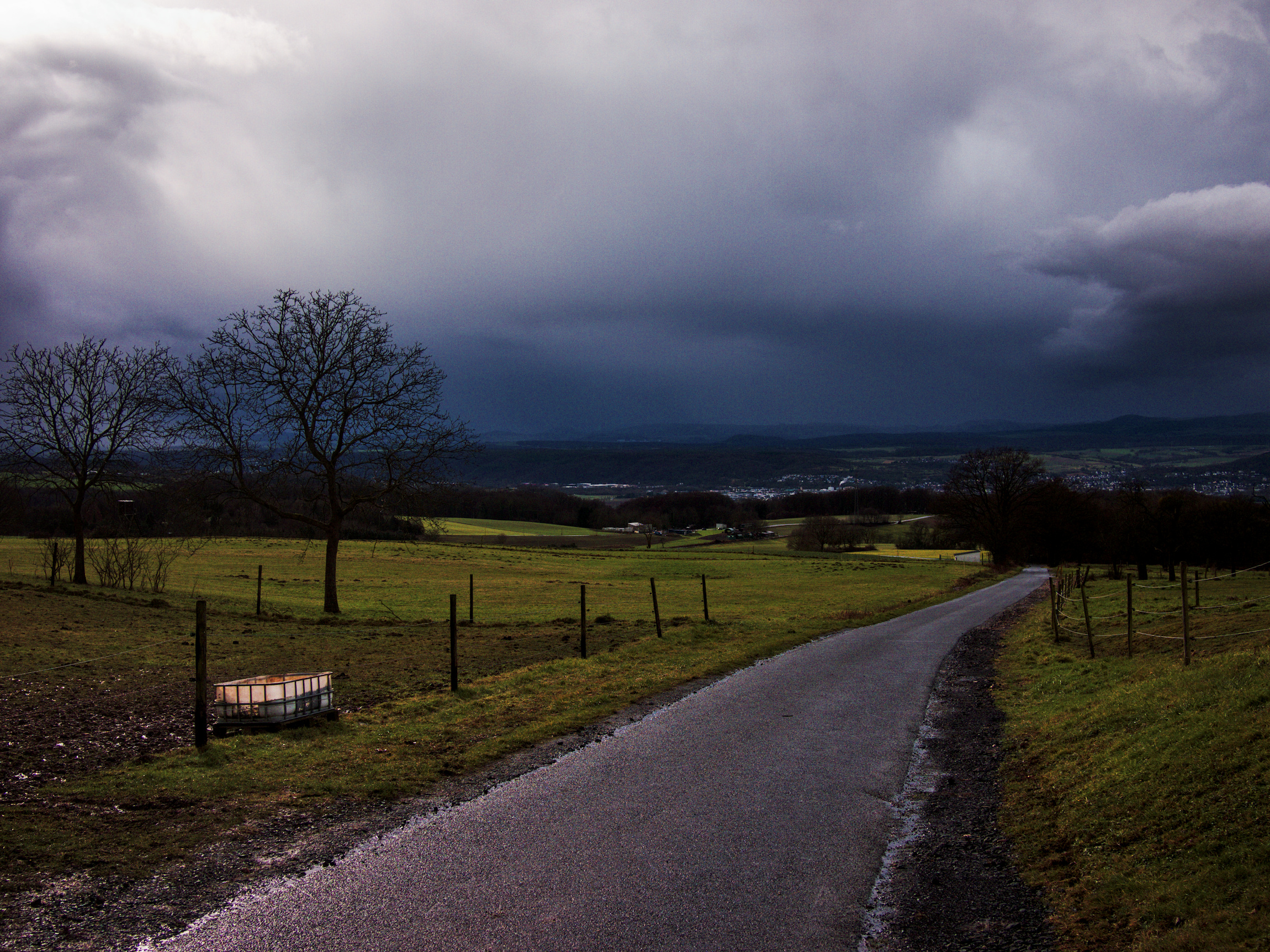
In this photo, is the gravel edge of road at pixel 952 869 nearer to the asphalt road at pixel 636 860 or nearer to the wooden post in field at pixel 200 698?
the asphalt road at pixel 636 860

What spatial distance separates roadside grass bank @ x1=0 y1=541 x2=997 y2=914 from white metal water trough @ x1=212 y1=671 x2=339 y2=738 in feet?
1.23

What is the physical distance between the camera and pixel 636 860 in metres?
7.33

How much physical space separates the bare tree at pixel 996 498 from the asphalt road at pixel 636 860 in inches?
3254

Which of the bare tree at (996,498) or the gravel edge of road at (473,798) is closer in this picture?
the gravel edge of road at (473,798)

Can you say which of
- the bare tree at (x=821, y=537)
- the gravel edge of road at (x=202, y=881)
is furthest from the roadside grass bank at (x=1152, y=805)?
the bare tree at (x=821, y=537)

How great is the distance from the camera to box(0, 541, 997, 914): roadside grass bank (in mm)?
8195

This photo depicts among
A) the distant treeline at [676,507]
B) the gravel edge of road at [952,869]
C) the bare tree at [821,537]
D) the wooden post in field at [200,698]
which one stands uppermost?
the wooden post in field at [200,698]

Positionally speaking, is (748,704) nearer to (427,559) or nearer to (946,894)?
(946,894)

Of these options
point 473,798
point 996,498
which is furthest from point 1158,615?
point 996,498

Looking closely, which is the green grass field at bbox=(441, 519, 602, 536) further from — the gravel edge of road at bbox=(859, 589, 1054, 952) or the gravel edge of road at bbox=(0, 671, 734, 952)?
the gravel edge of road at bbox=(0, 671, 734, 952)

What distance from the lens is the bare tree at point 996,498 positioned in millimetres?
87875

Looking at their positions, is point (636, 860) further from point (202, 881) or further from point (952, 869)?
point (202, 881)

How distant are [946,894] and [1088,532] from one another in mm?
96086

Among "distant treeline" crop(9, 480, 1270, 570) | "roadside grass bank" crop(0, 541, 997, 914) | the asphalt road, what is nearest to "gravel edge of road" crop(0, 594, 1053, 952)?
the asphalt road
